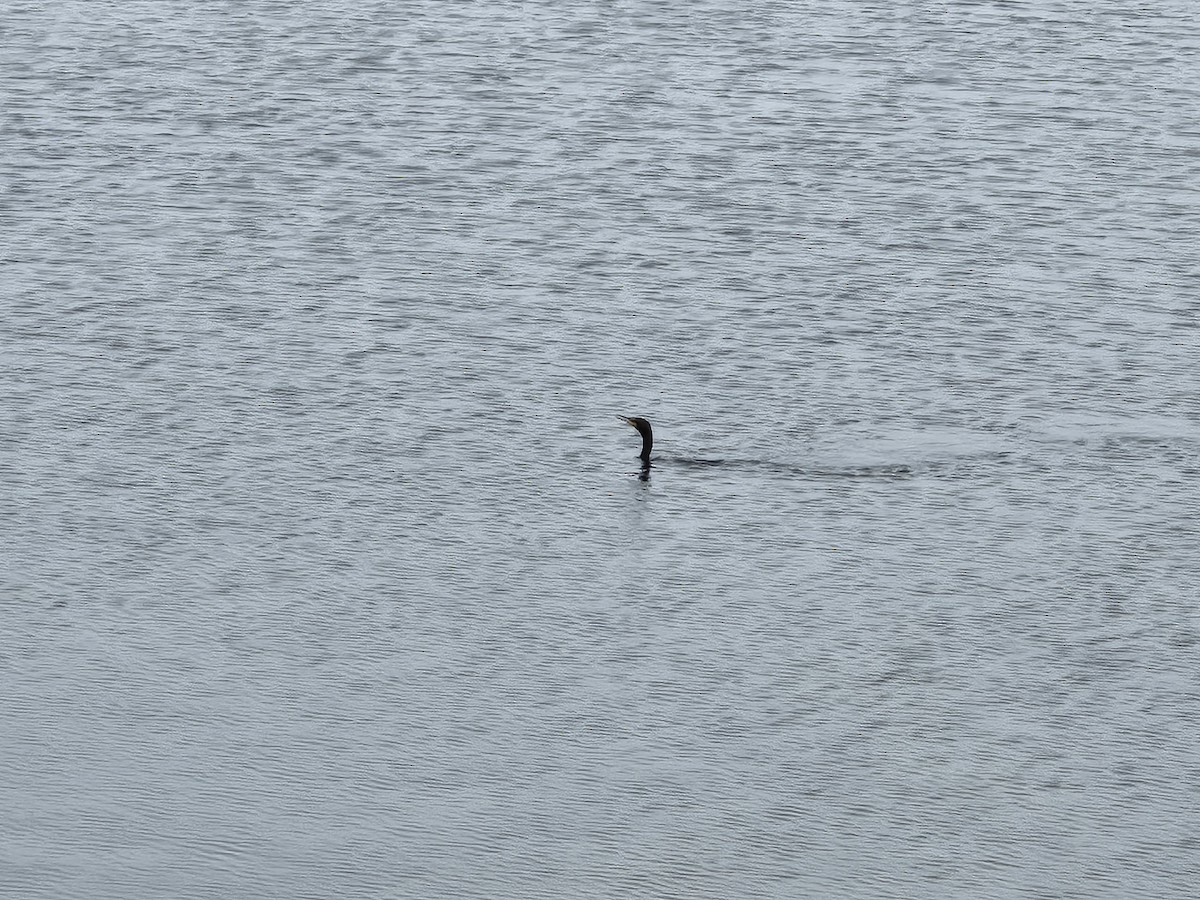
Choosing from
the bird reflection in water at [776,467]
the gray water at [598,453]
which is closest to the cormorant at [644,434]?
the bird reflection in water at [776,467]

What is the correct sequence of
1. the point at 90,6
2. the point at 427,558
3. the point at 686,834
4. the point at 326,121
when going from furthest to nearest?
the point at 90,6 → the point at 326,121 → the point at 427,558 → the point at 686,834

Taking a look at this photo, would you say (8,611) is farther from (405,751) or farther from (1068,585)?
(1068,585)

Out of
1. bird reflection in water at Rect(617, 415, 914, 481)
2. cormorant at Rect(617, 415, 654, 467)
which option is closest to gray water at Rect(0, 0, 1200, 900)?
bird reflection in water at Rect(617, 415, 914, 481)

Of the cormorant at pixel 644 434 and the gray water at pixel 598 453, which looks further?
the cormorant at pixel 644 434

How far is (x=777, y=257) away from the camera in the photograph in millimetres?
45906

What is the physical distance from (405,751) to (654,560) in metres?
6.52

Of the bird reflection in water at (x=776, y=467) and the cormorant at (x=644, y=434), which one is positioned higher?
the cormorant at (x=644, y=434)

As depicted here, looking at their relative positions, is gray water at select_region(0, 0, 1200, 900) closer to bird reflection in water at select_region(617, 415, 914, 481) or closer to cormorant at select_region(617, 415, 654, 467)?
bird reflection in water at select_region(617, 415, 914, 481)

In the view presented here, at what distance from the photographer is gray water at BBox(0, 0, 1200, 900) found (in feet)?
92.3

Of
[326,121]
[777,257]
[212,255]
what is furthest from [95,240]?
[777,257]

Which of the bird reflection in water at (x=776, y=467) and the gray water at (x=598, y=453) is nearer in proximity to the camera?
the gray water at (x=598, y=453)

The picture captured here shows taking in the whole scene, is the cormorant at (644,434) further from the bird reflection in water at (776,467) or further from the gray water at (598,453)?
the gray water at (598,453)

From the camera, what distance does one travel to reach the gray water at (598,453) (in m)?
28.1

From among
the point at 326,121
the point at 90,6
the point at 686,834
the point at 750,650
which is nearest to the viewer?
the point at 686,834
